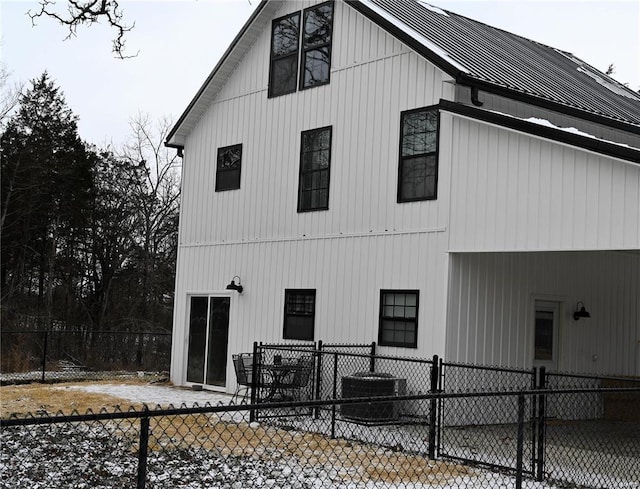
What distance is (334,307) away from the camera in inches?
593

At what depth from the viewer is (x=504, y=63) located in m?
15.8

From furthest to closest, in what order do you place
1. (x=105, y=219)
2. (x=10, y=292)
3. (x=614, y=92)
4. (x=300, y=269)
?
(x=105, y=219)
(x=10, y=292)
(x=614, y=92)
(x=300, y=269)

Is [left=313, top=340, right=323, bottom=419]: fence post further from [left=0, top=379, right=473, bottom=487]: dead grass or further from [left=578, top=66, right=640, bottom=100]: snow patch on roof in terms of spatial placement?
[left=578, top=66, right=640, bottom=100]: snow patch on roof

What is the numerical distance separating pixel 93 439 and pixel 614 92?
1413cm

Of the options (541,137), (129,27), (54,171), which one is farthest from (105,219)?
(541,137)

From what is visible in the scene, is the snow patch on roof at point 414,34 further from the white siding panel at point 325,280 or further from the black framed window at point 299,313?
the black framed window at point 299,313

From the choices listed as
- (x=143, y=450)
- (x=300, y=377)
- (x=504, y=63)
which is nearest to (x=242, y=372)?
(x=300, y=377)

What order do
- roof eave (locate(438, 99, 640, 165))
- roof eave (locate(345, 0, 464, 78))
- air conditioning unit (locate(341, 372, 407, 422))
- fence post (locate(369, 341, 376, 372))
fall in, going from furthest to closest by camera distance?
fence post (locate(369, 341, 376, 372)) → roof eave (locate(345, 0, 464, 78)) → air conditioning unit (locate(341, 372, 407, 422)) → roof eave (locate(438, 99, 640, 165))

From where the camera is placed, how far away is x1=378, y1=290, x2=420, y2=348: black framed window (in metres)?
13.6

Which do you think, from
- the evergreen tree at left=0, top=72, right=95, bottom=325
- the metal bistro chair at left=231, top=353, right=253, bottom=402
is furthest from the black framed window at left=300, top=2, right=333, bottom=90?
the evergreen tree at left=0, top=72, right=95, bottom=325

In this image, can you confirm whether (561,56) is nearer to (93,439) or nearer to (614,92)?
(614,92)

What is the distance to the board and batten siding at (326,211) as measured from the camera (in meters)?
13.8

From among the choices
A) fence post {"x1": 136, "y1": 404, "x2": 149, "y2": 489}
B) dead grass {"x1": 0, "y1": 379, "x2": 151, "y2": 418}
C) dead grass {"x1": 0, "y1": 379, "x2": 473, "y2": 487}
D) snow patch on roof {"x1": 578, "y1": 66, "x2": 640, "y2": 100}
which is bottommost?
dead grass {"x1": 0, "y1": 379, "x2": 151, "y2": 418}

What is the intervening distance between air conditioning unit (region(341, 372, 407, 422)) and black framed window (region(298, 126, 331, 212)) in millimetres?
3609
